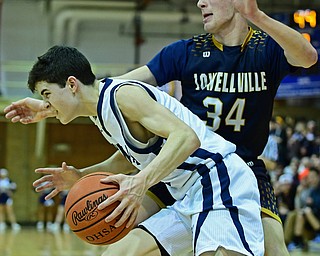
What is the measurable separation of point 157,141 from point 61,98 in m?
0.57

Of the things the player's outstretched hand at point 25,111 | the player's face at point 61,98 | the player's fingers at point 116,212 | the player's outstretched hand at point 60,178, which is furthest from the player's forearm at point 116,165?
the player's fingers at point 116,212

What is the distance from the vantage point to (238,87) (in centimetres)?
435

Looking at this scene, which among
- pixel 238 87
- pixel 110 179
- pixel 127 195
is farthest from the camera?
pixel 238 87

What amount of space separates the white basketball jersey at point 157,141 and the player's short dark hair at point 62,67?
133mm

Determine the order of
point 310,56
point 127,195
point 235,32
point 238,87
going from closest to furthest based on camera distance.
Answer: point 127,195 < point 310,56 < point 238,87 < point 235,32

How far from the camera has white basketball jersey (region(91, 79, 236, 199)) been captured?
3.67m

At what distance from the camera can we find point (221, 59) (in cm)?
442

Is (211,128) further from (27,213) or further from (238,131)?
(27,213)

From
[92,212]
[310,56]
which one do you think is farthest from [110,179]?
[310,56]

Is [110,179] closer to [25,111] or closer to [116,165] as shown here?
[116,165]

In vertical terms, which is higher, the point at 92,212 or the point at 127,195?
the point at 127,195

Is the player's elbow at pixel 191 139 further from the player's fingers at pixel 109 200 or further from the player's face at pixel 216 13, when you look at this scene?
the player's face at pixel 216 13

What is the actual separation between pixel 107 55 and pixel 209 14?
18.0 m

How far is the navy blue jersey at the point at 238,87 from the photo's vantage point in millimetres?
4344
